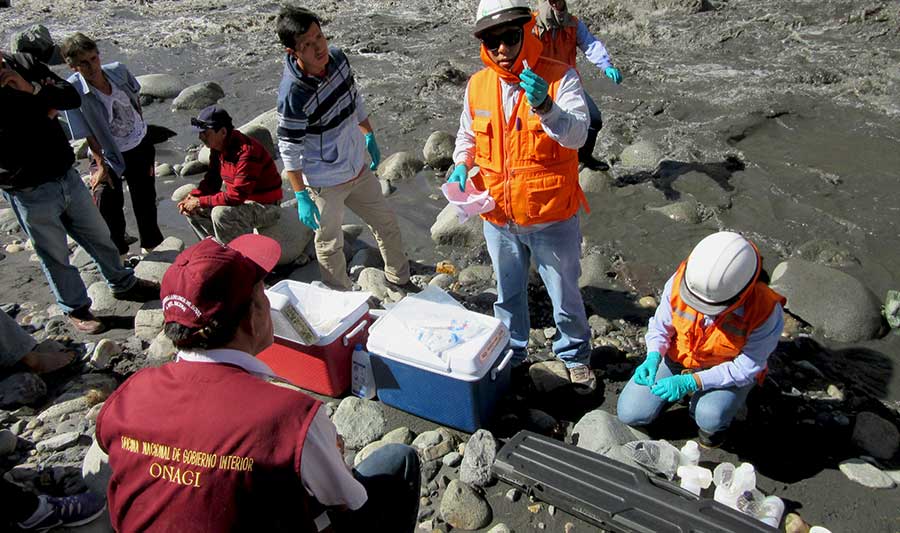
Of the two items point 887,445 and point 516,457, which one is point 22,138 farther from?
point 887,445

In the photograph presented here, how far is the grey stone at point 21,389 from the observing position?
3.65 meters

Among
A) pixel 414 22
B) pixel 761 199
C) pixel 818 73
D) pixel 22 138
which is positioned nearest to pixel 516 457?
pixel 22 138

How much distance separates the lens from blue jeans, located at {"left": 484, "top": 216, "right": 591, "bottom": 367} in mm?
3107

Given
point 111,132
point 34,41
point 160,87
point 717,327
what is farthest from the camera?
point 34,41

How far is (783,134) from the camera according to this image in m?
6.23

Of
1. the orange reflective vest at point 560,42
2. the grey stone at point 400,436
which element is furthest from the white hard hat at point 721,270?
the orange reflective vest at point 560,42

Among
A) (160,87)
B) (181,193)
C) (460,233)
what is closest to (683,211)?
(460,233)

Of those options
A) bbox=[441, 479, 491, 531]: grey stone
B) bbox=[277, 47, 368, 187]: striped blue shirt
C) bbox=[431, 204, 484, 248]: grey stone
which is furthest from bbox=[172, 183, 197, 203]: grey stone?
bbox=[441, 479, 491, 531]: grey stone

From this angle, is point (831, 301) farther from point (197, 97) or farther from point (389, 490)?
point (197, 97)

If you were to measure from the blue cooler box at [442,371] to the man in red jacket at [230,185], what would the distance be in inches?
65.2

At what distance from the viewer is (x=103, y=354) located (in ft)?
13.3

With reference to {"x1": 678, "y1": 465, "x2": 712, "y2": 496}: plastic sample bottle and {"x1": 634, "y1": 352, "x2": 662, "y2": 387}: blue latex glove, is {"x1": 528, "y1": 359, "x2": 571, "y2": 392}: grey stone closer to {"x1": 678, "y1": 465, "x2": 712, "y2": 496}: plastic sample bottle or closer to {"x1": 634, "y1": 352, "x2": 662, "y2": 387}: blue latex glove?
{"x1": 634, "y1": 352, "x2": 662, "y2": 387}: blue latex glove

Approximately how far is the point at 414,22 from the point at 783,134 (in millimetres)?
7328

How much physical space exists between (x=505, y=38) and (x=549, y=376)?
184 centimetres
